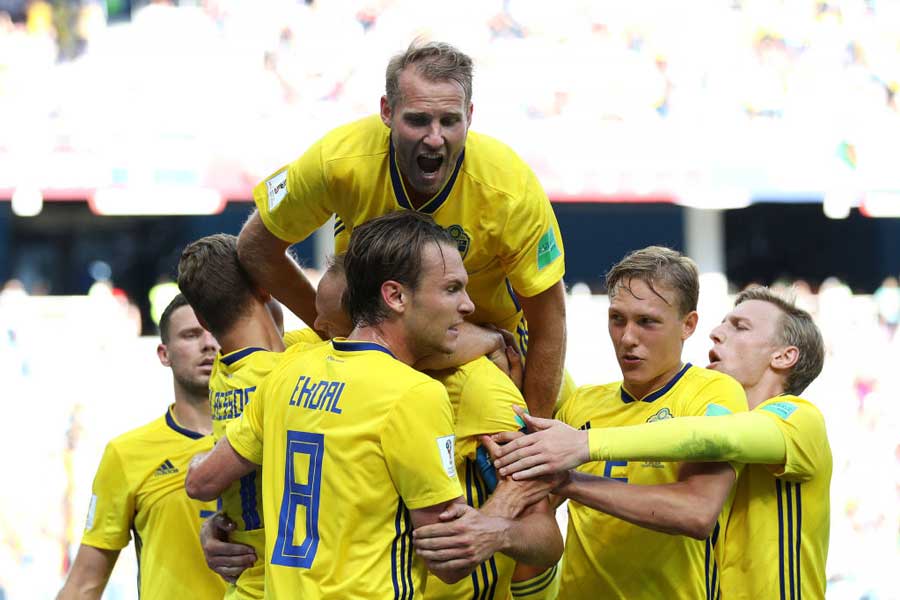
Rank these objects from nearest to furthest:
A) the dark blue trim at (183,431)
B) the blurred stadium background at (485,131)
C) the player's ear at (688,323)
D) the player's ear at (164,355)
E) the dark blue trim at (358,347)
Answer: the dark blue trim at (358,347) → the player's ear at (688,323) → the dark blue trim at (183,431) → the player's ear at (164,355) → the blurred stadium background at (485,131)

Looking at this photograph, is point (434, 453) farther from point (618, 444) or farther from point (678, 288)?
point (678, 288)

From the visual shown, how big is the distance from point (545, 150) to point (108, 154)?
4763 mm

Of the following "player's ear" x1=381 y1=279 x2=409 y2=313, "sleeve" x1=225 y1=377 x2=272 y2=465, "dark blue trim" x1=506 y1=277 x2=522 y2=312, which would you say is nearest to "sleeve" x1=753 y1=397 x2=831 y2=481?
"dark blue trim" x1=506 y1=277 x2=522 y2=312

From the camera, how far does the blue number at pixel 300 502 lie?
121 inches

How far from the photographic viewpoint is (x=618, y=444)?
11.2 ft

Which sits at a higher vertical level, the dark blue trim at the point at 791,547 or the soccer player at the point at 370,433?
the soccer player at the point at 370,433

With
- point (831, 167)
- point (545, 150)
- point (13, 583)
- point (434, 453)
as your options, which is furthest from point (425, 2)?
point (434, 453)

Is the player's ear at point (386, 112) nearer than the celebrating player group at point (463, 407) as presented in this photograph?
No

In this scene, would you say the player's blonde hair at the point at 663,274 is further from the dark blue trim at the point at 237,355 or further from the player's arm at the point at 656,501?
the dark blue trim at the point at 237,355

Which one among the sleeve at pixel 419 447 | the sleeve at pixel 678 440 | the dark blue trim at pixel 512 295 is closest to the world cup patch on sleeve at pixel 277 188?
the dark blue trim at pixel 512 295

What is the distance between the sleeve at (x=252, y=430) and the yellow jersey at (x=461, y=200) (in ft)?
2.49

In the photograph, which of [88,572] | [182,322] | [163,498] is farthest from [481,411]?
[88,572]

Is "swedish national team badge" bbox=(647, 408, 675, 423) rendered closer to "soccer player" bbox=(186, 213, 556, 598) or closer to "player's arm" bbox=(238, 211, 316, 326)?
"soccer player" bbox=(186, 213, 556, 598)

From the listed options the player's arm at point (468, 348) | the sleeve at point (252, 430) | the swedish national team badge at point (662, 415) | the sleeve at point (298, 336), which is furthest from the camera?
the sleeve at point (298, 336)
